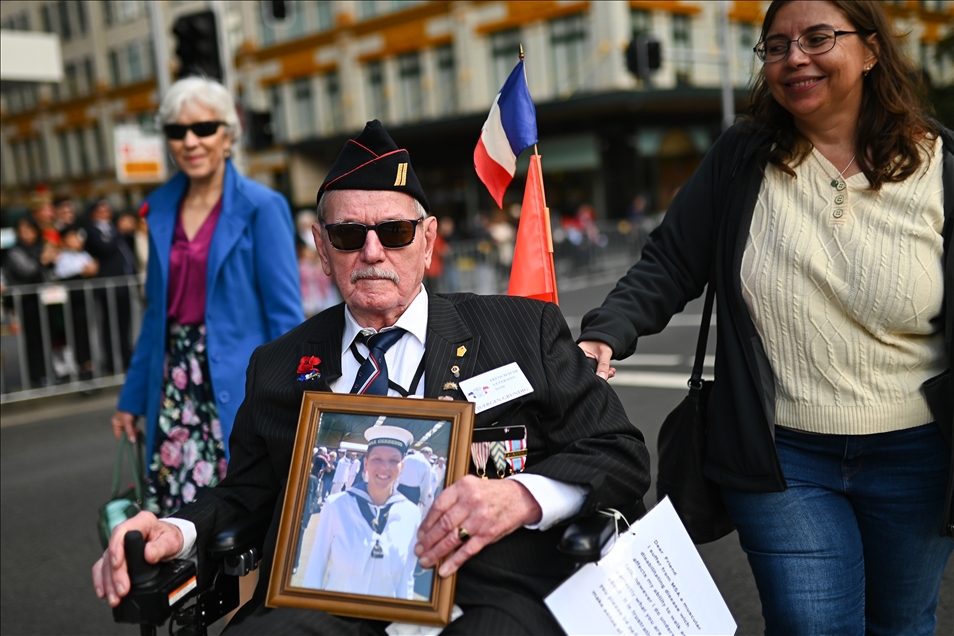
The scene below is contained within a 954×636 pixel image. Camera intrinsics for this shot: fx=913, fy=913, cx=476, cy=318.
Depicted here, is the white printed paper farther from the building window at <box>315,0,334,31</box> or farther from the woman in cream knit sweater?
the building window at <box>315,0,334,31</box>

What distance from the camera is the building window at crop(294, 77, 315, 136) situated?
38.5m

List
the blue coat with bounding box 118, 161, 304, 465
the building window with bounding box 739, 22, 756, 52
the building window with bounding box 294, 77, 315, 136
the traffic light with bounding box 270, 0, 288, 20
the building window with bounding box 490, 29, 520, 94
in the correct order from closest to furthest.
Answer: the blue coat with bounding box 118, 161, 304, 465
the traffic light with bounding box 270, 0, 288, 20
the building window with bounding box 490, 29, 520, 94
the building window with bounding box 739, 22, 756, 52
the building window with bounding box 294, 77, 315, 136

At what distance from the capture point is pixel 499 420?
7.29 feet

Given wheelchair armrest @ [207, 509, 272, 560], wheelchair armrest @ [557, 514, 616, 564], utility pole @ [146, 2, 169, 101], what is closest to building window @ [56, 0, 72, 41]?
utility pole @ [146, 2, 169, 101]

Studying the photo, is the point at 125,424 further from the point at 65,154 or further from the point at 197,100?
the point at 65,154

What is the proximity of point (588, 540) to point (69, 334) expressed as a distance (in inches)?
356

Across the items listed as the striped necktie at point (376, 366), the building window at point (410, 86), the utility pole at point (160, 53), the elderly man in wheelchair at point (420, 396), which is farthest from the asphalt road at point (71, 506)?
the building window at point (410, 86)

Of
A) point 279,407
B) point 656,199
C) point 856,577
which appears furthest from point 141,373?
point 656,199

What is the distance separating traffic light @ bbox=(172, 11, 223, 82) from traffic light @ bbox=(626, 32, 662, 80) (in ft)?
36.8

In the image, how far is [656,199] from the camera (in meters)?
33.1

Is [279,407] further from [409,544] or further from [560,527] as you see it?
[560,527]

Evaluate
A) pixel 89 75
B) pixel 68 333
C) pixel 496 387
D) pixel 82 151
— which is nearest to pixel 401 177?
pixel 496 387

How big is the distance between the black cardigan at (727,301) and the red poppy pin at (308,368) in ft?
2.30

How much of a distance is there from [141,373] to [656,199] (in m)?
31.0
